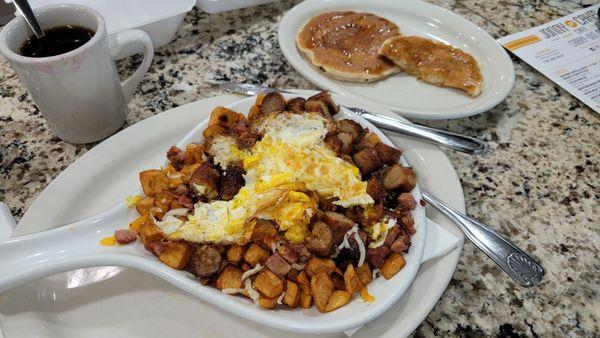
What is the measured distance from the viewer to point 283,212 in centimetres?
95

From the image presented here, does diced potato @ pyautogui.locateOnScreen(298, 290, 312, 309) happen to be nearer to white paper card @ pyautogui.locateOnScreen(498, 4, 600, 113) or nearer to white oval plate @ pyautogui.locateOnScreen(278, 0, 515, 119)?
white oval plate @ pyautogui.locateOnScreen(278, 0, 515, 119)

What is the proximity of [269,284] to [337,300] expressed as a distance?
0.44 ft

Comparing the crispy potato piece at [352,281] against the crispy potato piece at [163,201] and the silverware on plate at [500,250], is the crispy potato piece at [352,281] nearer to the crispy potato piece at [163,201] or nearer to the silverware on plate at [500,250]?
the silverware on plate at [500,250]

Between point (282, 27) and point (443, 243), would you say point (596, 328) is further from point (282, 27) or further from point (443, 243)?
point (282, 27)

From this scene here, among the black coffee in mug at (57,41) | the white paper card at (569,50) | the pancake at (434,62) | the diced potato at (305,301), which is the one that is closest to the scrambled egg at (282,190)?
the diced potato at (305,301)

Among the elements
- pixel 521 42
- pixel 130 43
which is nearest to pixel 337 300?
pixel 130 43

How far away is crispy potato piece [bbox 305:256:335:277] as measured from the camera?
0.91 m

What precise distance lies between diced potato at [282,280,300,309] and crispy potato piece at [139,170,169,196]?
1.19 feet

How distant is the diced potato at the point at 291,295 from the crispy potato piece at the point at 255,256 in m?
0.07

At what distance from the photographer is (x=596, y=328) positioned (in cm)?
99

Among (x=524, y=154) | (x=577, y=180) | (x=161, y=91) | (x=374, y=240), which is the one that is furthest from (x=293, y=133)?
(x=577, y=180)

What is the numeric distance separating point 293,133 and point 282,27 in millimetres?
712

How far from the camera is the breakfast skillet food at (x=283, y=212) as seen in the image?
0.90 meters

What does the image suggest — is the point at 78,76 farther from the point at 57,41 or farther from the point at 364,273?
the point at 364,273
